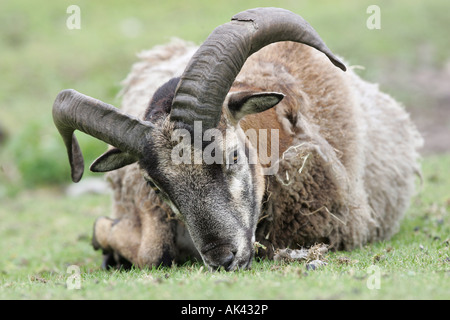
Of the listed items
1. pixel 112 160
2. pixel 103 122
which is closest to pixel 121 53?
pixel 112 160

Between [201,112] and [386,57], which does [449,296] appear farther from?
[386,57]

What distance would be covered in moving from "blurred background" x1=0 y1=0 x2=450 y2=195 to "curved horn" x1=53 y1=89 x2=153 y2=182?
10221mm

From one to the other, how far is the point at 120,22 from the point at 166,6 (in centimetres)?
441

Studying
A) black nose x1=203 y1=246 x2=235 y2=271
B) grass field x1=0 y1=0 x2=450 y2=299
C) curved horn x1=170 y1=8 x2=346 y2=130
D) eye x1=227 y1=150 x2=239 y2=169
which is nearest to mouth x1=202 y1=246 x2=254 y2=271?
black nose x1=203 y1=246 x2=235 y2=271

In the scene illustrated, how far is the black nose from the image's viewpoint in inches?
247

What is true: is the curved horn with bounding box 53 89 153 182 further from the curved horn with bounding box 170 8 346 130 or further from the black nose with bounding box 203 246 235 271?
the black nose with bounding box 203 246 235 271

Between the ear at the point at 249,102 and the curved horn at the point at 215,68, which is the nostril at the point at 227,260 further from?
the ear at the point at 249,102

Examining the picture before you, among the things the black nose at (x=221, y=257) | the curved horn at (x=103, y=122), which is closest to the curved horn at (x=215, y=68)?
the curved horn at (x=103, y=122)

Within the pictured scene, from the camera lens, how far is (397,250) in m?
7.66

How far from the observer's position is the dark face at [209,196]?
6.31m

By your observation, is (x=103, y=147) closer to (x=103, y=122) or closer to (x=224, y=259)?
(x=103, y=122)

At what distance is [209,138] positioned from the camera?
6.34 metres

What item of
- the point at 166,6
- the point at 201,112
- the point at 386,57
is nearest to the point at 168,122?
the point at 201,112

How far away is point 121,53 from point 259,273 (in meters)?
26.2
